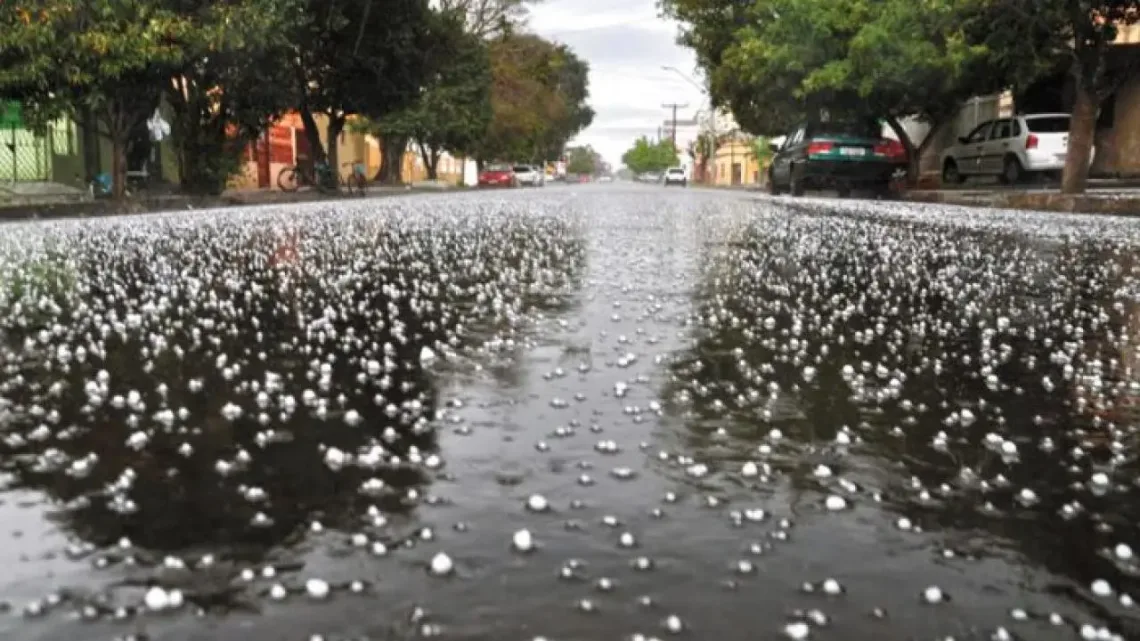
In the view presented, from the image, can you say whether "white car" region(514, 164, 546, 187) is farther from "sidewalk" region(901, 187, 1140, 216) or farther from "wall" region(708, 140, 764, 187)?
"sidewalk" region(901, 187, 1140, 216)

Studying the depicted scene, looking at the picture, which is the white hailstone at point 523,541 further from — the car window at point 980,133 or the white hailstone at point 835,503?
the car window at point 980,133

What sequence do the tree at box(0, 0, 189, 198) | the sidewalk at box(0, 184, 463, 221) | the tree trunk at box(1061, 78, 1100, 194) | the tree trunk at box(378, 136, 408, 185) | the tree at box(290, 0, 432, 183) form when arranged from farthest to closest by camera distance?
1. the tree trunk at box(378, 136, 408, 185)
2. the tree at box(290, 0, 432, 183)
3. the tree trunk at box(1061, 78, 1100, 194)
4. the sidewalk at box(0, 184, 463, 221)
5. the tree at box(0, 0, 189, 198)

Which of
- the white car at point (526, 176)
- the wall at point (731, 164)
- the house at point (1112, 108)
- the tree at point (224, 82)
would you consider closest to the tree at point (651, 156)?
the wall at point (731, 164)

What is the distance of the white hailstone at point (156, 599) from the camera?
1.88 metres

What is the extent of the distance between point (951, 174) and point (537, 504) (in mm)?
28574

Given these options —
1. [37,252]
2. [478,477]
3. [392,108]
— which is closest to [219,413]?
[478,477]

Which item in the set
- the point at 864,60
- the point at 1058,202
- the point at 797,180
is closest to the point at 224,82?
the point at 797,180

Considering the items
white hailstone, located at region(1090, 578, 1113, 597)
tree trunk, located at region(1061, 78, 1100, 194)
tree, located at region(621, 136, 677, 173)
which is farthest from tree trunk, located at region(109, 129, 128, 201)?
tree, located at region(621, 136, 677, 173)

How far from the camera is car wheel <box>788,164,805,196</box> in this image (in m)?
24.0

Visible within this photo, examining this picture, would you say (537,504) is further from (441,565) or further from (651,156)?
(651,156)

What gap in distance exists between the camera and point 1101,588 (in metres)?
2.02

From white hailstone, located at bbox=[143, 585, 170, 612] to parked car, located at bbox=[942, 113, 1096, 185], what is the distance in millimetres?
22199

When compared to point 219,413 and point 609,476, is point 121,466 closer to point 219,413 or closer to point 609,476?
point 219,413

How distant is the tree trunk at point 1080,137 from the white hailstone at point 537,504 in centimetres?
1750
